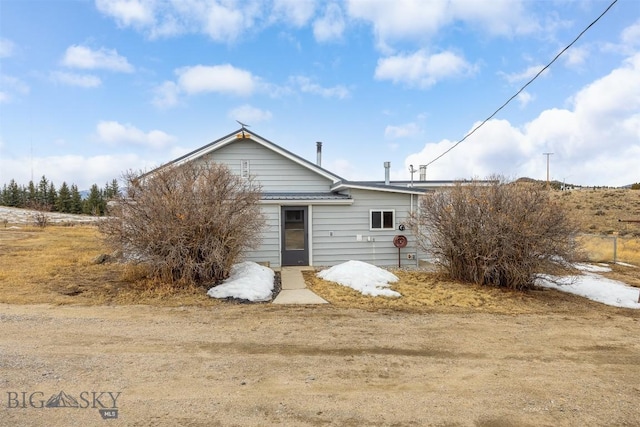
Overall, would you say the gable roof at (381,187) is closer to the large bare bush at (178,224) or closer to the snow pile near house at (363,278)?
the snow pile near house at (363,278)

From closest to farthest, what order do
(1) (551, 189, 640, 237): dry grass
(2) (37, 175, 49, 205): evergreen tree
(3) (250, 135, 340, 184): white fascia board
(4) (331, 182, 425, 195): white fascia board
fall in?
(4) (331, 182, 425, 195): white fascia board
(3) (250, 135, 340, 184): white fascia board
(1) (551, 189, 640, 237): dry grass
(2) (37, 175, 49, 205): evergreen tree

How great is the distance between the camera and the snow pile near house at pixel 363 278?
27.0ft

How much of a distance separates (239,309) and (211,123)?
489 inches

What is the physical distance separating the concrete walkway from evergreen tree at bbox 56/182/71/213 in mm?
59689

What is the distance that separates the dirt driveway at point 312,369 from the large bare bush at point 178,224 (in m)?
1.94

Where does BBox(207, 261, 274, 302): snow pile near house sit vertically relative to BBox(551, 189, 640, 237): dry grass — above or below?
below

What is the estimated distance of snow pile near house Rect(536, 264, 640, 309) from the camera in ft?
25.6

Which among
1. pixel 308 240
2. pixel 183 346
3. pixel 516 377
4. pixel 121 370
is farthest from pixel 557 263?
pixel 121 370

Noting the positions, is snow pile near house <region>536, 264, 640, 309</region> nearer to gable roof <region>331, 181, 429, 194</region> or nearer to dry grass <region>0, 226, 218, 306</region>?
gable roof <region>331, 181, 429, 194</region>

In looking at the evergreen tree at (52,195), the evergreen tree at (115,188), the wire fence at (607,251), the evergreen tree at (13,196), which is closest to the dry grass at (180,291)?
the evergreen tree at (115,188)

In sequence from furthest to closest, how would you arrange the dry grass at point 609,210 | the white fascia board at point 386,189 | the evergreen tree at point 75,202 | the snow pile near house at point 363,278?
1. the evergreen tree at point 75,202
2. the dry grass at point 609,210
3. the white fascia board at point 386,189
4. the snow pile near house at point 363,278

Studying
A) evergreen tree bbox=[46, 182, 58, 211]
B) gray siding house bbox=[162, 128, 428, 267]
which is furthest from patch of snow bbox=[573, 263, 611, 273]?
evergreen tree bbox=[46, 182, 58, 211]

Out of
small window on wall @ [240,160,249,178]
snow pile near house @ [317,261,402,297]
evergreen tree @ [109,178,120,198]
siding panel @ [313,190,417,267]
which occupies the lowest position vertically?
snow pile near house @ [317,261,402,297]

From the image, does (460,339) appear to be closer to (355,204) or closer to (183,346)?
(183,346)
